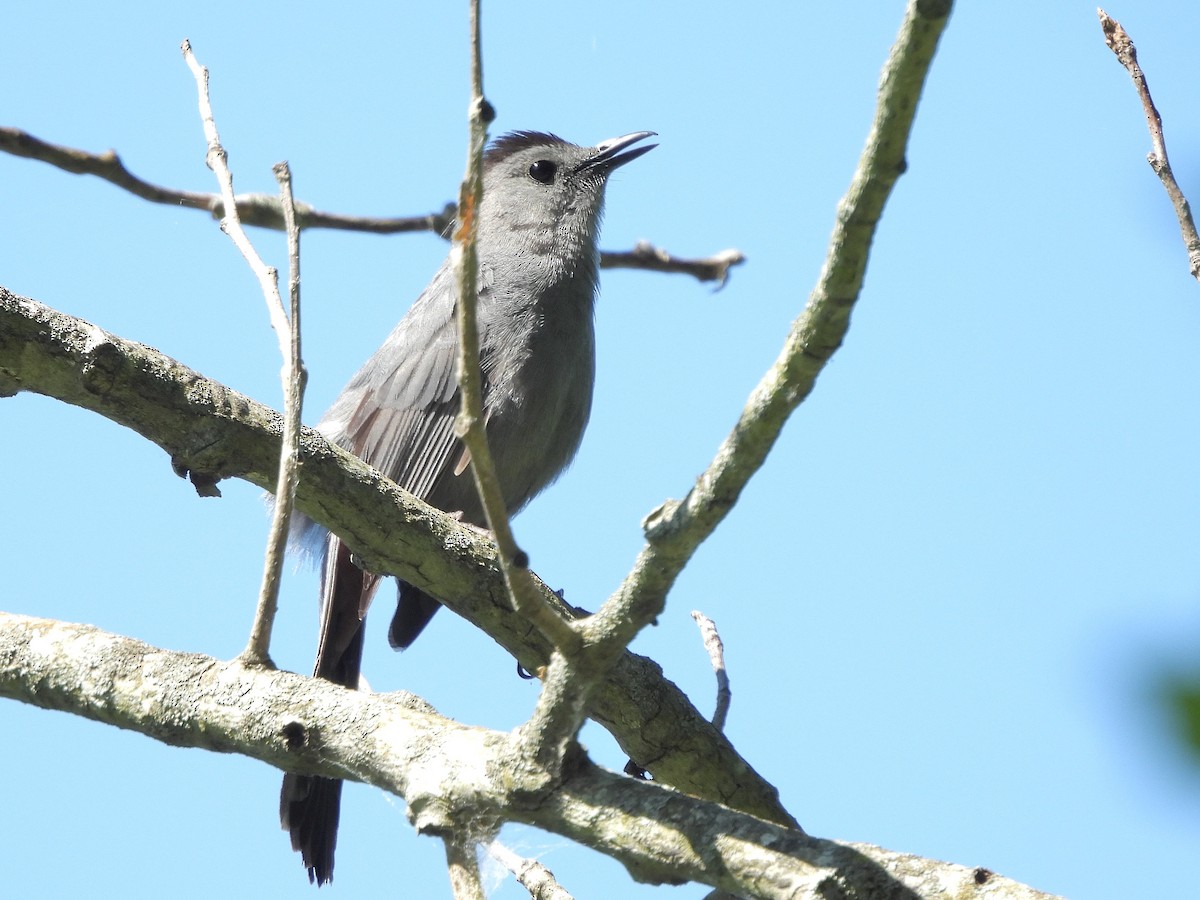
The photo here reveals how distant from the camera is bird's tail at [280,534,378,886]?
434 centimetres

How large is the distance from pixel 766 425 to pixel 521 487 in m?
3.68

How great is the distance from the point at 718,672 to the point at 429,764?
4.09ft

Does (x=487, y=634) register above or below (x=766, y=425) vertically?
above

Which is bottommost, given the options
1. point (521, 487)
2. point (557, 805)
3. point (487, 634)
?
point (557, 805)

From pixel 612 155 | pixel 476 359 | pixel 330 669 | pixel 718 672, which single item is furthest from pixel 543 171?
pixel 476 359

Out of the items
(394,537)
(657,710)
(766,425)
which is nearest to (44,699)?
(394,537)

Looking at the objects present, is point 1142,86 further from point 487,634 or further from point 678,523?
point 487,634

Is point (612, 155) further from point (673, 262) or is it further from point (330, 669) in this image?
point (330, 669)

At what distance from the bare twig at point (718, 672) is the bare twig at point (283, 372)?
1344 mm

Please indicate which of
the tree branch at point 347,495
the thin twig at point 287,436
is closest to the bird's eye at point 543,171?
the tree branch at point 347,495

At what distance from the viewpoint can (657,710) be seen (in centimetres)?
343

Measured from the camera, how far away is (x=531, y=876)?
9.41 feet

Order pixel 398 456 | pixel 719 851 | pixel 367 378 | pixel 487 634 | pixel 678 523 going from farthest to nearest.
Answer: pixel 367 378 < pixel 398 456 < pixel 487 634 < pixel 719 851 < pixel 678 523

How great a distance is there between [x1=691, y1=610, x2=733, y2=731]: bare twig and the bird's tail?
4.97 ft
